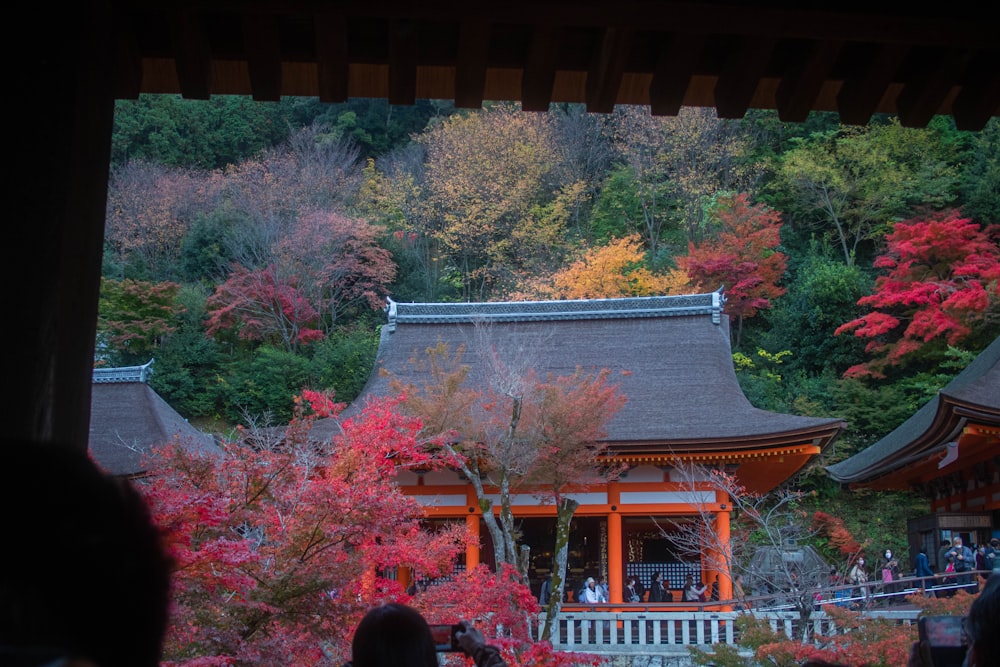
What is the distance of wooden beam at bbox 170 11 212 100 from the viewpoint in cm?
224

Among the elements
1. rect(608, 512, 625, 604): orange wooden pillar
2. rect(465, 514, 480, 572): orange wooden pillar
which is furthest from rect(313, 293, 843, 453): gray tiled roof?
rect(465, 514, 480, 572): orange wooden pillar

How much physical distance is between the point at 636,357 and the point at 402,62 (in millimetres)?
14193

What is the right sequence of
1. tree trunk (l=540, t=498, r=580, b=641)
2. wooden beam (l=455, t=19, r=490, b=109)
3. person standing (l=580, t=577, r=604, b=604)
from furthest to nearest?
person standing (l=580, t=577, r=604, b=604) → tree trunk (l=540, t=498, r=580, b=641) → wooden beam (l=455, t=19, r=490, b=109)

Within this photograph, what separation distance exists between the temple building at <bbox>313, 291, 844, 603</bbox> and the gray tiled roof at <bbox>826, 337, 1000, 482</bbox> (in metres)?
1.04

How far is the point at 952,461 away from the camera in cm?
1128

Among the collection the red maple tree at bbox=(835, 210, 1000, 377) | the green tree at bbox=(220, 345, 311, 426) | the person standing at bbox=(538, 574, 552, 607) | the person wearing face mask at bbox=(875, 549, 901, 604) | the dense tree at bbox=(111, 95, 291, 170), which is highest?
the dense tree at bbox=(111, 95, 291, 170)

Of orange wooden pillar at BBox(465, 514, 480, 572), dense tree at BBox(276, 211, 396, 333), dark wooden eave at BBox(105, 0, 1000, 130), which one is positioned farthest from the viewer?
dense tree at BBox(276, 211, 396, 333)

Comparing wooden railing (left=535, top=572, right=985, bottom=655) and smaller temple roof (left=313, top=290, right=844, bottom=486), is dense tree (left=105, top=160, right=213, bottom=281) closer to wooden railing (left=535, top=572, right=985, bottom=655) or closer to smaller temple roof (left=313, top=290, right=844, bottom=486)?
smaller temple roof (left=313, top=290, right=844, bottom=486)

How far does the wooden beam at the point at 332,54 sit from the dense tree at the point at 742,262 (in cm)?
2109

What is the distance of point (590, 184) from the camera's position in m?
27.7

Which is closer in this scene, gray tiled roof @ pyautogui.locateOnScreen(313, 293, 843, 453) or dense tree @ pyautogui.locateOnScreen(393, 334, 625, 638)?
dense tree @ pyautogui.locateOnScreen(393, 334, 625, 638)

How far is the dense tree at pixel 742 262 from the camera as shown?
2282 centimetres

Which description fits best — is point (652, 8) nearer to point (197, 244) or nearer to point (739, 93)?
point (739, 93)

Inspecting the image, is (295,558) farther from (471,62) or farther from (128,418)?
(128,418)
